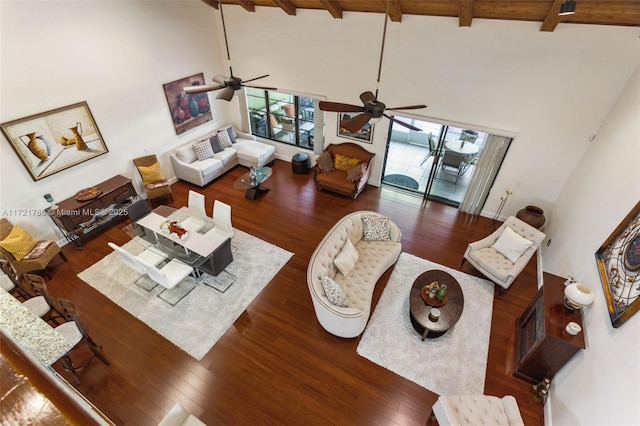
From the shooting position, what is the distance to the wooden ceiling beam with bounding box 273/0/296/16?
601cm

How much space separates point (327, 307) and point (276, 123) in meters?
6.07

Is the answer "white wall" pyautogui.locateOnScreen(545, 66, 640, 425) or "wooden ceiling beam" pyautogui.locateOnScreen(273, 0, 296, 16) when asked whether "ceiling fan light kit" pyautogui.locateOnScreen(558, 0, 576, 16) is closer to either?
"white wall" pyautogui.locateOnScreen(545, 66, 640, 425)

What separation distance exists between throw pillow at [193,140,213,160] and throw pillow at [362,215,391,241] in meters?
4.53

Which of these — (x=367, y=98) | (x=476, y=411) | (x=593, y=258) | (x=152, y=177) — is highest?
(x=367, y=98)

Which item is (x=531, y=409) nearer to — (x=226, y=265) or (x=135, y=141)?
(x=226, y=265)

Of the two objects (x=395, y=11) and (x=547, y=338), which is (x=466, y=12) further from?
(x=547, y=338)

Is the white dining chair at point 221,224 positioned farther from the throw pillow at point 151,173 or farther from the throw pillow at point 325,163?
the throw pillow at point 325,163

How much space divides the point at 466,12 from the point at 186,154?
20.7 ft

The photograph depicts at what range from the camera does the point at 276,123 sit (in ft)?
28.5

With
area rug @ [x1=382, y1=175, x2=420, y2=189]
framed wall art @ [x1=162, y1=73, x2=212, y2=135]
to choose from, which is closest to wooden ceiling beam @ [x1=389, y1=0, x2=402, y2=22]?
area rug @ [x1=382, y1=175, x2=420, y2=189]

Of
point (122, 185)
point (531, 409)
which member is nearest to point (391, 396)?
point (531, 409)

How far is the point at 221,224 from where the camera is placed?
5445mm

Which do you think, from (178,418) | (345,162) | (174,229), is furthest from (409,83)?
(178,418)

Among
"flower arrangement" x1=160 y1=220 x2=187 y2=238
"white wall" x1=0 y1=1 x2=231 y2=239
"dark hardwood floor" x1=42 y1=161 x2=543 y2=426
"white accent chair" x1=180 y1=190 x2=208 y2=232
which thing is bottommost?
"dark hardwood floor" x1=42 y1=161 x2=543 y2=426
